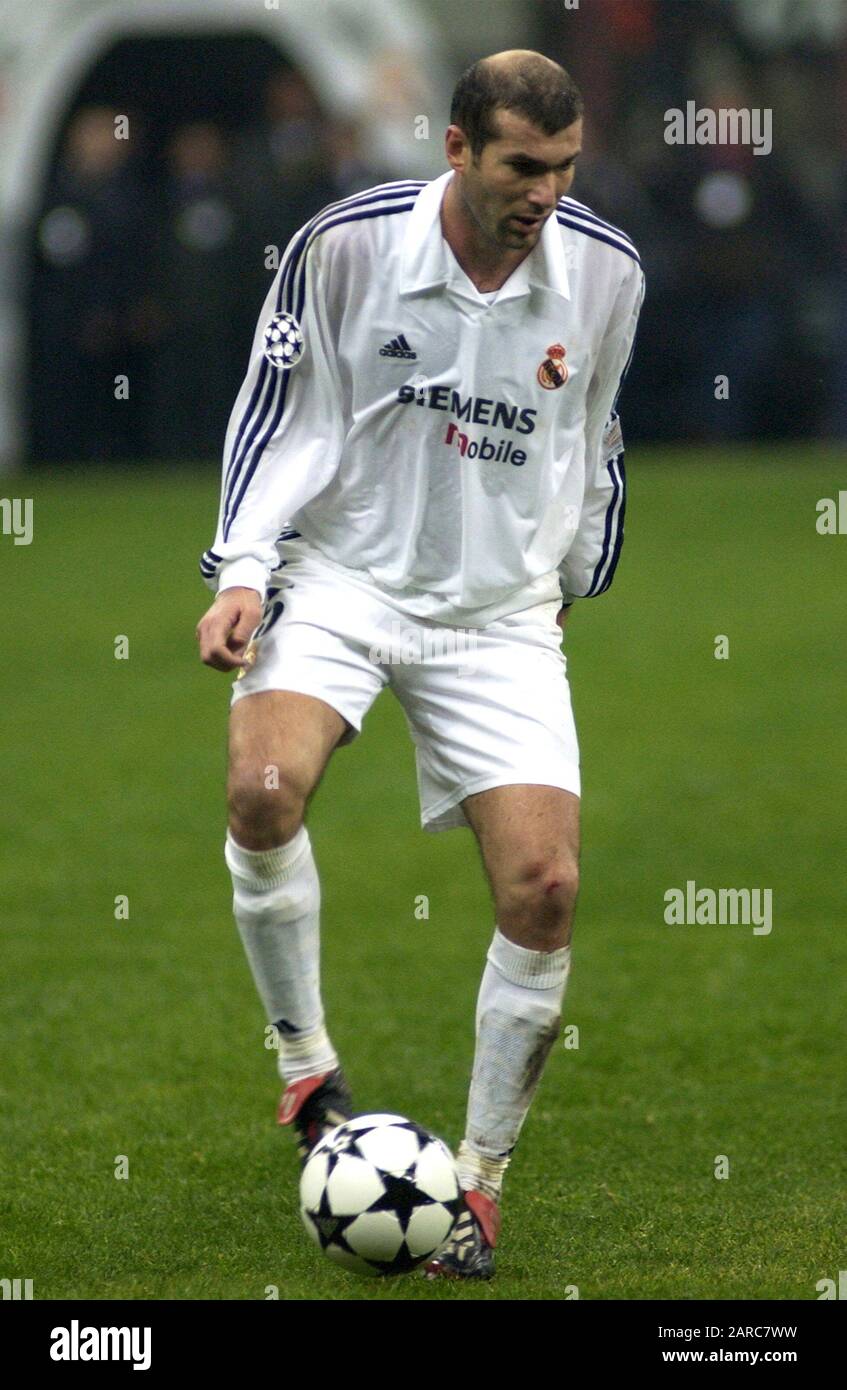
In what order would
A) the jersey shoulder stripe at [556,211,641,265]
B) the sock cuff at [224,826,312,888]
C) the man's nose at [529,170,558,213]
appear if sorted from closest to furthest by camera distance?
the man's nose at [529,170,558,213] → the sock cuff at [224,826,312,888] → the jersey shoulder stripe at [556,211,641,265]

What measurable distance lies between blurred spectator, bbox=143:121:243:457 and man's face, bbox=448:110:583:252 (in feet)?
48.6

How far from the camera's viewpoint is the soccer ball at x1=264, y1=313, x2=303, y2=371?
4645 mm

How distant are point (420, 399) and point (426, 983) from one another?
2.50m

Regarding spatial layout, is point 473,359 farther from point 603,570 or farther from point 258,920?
point 258,920

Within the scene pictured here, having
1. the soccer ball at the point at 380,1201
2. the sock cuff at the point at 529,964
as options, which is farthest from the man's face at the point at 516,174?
the soccer ball at the point at 380,1201

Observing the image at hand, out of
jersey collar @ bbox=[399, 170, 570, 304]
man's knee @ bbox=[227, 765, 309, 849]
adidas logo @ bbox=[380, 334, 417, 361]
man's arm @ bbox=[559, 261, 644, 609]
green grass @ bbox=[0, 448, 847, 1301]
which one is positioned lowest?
green grass @ bbox=[0, 448, 847, 1301]

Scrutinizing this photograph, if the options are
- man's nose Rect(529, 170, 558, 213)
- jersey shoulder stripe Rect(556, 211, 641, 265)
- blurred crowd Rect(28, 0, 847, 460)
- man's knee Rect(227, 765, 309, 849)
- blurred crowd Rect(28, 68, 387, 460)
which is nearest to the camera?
man's nose Rect(529, 170, 558, 213)

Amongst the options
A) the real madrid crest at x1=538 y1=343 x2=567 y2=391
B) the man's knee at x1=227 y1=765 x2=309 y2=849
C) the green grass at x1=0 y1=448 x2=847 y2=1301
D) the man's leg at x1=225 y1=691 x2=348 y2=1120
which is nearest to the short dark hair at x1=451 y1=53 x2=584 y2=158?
the real madrid crest at x1=538 y1=343 x2=567 y2=391

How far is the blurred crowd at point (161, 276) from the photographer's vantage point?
18891 millimetres

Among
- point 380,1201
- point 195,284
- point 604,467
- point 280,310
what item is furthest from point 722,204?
point 380,1201

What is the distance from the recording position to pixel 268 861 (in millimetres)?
4629

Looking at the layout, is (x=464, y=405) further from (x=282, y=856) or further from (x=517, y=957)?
(x=517, y=957)

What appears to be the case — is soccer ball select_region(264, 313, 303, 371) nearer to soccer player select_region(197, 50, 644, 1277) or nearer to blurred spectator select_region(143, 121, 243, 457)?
soccer player select_region(197, 50, 644, 1277)

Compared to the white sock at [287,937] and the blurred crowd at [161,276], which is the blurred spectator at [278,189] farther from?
the white sock at [287,937]
